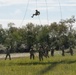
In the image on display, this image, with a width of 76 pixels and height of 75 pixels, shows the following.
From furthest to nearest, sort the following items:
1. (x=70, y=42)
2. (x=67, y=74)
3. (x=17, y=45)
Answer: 1. (x=17, y=45)
2. (x=70, y=42)
3. (x=67, y=74)

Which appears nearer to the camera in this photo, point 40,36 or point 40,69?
point 40,69

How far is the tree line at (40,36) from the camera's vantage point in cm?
7969

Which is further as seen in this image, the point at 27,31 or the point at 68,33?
the point at 27,31

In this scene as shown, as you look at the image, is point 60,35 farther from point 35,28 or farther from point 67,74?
point 67,74

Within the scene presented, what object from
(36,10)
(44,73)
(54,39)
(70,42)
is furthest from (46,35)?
(44,73)

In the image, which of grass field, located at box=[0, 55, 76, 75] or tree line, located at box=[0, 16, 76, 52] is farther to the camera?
tree line, located at box=[0, 16, 76, 52]

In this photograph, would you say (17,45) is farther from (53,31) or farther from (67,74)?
(67,74)

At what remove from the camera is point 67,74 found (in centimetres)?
1717

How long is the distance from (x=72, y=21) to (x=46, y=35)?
8.40m

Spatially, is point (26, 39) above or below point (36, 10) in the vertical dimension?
below

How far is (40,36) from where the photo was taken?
83188 mm

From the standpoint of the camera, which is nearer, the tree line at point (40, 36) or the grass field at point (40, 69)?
the grass field at point (40, 69)

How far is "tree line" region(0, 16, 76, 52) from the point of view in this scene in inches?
3137

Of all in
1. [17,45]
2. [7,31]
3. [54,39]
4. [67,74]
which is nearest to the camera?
[67,74]
